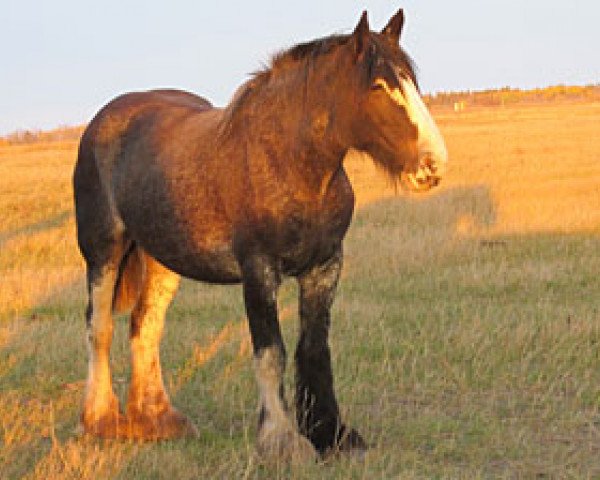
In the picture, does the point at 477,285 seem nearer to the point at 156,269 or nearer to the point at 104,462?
the point at 156,269

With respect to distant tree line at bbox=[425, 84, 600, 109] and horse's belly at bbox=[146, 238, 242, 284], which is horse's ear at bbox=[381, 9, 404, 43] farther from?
distant tree line at bbox=[425, 84, 600, 109]

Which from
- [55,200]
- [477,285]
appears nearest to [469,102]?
[55,200]

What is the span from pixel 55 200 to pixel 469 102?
256 feet

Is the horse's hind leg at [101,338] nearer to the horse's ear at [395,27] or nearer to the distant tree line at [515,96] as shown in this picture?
the horse's ear at [395,27]

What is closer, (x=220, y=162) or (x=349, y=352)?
(x=220, y=162)

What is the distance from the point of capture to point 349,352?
7316mm

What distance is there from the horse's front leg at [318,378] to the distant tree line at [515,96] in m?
87.7

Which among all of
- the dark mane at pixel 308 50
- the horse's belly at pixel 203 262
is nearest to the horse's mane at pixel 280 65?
the dark mane at pixel 308 50

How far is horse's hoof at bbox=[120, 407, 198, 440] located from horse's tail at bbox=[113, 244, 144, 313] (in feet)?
2.32

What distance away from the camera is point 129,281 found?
20.0ft

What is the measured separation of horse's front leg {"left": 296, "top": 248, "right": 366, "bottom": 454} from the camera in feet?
16.9

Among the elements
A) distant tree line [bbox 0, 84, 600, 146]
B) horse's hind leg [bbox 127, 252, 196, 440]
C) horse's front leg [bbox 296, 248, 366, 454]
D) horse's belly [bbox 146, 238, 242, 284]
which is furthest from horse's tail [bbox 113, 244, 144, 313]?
distant tree line [bbox 0, 84, 600, 146]

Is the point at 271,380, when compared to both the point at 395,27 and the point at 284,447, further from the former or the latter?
the point at 395,27

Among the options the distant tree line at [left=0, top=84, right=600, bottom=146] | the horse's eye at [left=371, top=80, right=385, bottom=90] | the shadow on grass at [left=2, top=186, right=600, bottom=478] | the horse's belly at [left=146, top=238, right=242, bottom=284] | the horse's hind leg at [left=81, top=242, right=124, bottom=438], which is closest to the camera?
the horse's eye at [left=371, top=80, right=385, bottom=90]
